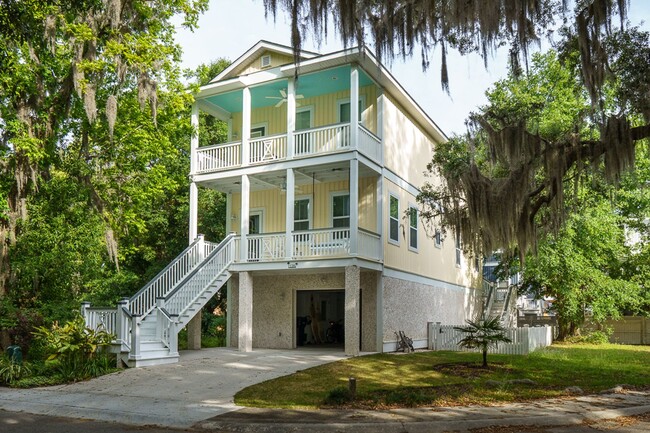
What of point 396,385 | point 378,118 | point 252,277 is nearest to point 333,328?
point 252,277

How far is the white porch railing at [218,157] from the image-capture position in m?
20.0

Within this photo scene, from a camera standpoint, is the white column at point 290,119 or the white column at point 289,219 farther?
the white column at point 290,119

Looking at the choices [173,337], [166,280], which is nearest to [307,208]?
[166,280]

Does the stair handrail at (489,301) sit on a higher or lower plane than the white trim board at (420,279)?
lower

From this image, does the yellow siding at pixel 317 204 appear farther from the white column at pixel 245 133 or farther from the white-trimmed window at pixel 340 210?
the white column at pixel 245 133

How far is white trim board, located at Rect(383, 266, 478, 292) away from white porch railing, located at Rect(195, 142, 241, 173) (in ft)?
20.4

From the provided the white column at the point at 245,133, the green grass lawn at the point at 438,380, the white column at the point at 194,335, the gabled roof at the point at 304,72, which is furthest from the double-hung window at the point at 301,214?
the green grass lawn at the point at 438,380

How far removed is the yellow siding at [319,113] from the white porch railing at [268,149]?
160cm

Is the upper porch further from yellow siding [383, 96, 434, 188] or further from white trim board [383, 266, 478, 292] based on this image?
white trim board [383, 266, 478, 292]

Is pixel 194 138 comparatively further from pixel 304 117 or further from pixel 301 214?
pixel 301 214

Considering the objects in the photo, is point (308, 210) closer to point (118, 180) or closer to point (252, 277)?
point (252, 277)

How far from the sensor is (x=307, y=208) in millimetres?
20812

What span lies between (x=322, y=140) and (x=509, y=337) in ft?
28.6

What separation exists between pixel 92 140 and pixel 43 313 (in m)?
5.91
